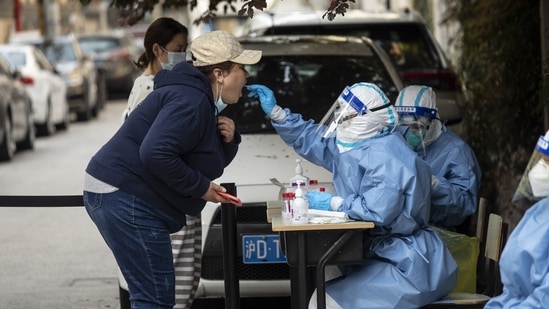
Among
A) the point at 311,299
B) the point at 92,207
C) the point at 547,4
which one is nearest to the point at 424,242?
the point at 311,299

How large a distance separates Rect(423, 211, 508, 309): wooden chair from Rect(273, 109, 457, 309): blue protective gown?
67 mm

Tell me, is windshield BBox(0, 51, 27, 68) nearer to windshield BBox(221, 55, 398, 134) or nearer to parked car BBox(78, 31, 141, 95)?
parked car BBox(78, 31, 141, 95)

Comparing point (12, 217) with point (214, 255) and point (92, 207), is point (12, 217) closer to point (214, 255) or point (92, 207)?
point (214, 255)

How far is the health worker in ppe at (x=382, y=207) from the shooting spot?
548 cm

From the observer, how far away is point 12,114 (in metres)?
17.1

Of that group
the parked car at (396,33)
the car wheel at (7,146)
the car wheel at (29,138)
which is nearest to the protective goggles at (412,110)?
the parked car at (396,33)

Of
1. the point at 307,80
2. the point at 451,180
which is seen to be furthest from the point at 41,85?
the point at 451,180

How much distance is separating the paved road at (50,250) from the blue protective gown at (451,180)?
252 centimetres

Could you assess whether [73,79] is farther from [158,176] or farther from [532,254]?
[532,254]

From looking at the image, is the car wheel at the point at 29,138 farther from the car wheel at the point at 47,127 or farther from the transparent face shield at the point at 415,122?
the transparent face shield at the point at 415,122

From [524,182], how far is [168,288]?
1555mm

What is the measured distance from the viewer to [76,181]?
14.8m

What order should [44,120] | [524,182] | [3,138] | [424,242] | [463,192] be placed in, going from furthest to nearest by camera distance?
[44,120], [3,138], [463,192], [424,242], [524,182]

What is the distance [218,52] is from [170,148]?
0.58m
